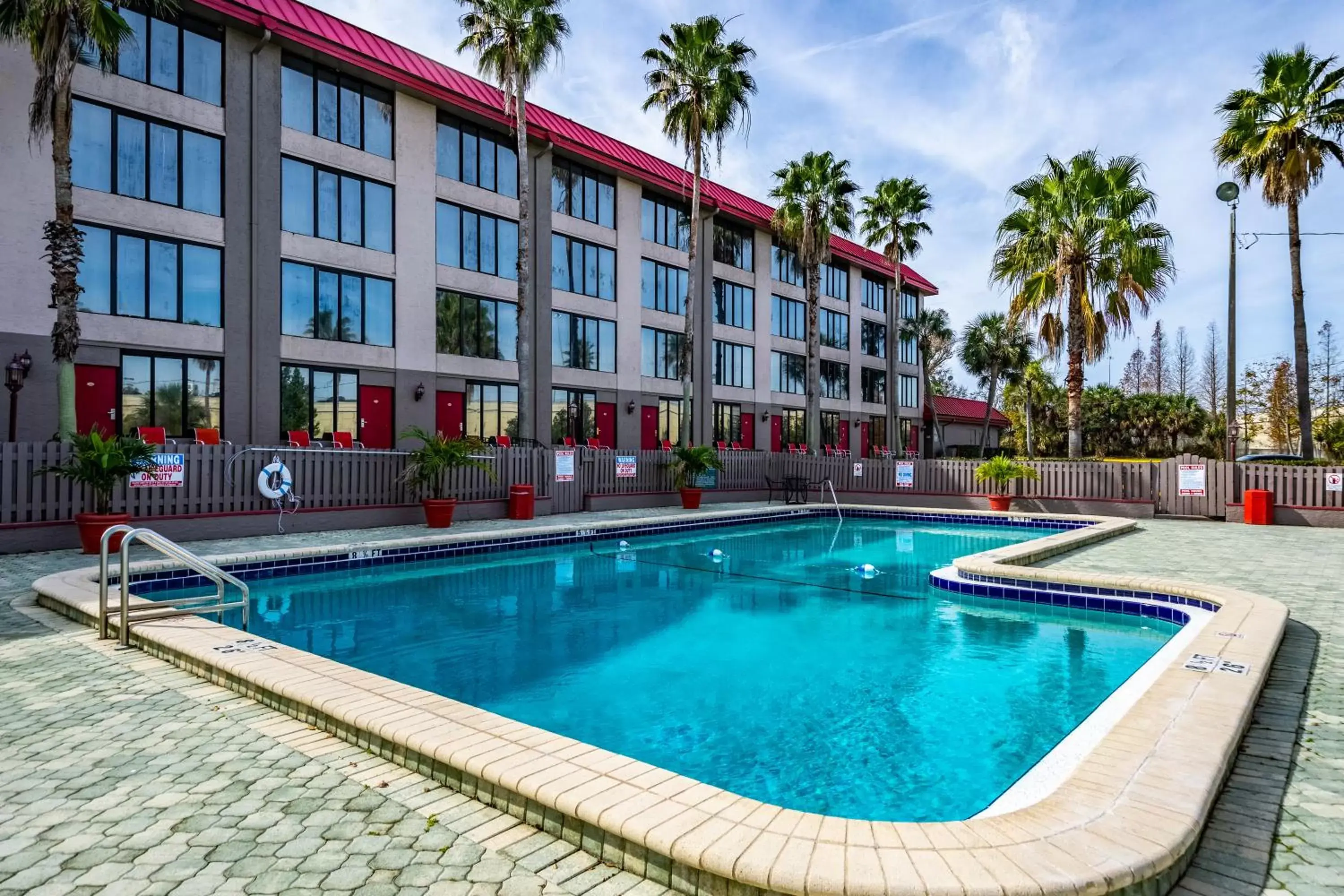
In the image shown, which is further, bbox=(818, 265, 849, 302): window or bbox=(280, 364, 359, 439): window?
bbox=(818, 265, 849, 302): window

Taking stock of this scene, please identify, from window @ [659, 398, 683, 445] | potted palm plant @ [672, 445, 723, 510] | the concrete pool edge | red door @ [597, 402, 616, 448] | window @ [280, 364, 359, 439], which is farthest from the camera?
window @ [659, 398, 683, 445]

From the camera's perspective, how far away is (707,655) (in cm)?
684

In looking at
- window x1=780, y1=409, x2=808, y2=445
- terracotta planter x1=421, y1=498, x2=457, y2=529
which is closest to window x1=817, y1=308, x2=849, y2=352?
window x1=780, y1=409, x2=808, y2=445

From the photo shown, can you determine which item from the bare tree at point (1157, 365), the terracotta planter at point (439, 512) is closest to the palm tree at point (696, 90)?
the terracotta planter at point (439, 512)

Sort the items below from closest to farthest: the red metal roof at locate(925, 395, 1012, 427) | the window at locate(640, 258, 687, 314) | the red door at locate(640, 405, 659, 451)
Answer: the red door at locate(640, 405, 659, 451)
the window at locate(640, 258, 687, 314)
the red metal roof at locate(925, 395, 1012, 427)

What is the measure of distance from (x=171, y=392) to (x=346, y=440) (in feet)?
12.1

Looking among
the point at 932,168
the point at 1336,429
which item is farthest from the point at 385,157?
the point at 1336,429

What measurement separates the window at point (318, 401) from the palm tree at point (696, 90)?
30.3 ft

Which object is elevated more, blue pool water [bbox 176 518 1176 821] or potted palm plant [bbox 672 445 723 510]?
potted palm plant [bbox 672 445 723 510]

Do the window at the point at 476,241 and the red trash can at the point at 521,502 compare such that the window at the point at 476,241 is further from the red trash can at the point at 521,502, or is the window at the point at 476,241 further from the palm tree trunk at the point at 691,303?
the red trash can at the point at 521,502

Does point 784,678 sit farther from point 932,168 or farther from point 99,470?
point 932,168

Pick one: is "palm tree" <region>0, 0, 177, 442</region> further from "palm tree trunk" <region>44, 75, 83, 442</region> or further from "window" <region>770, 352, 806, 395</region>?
"window" <region>770, 352, 806, 395</region>

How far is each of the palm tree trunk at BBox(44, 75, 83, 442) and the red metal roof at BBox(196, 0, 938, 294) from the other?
4971 mm

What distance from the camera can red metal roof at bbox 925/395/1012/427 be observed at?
144 feet
